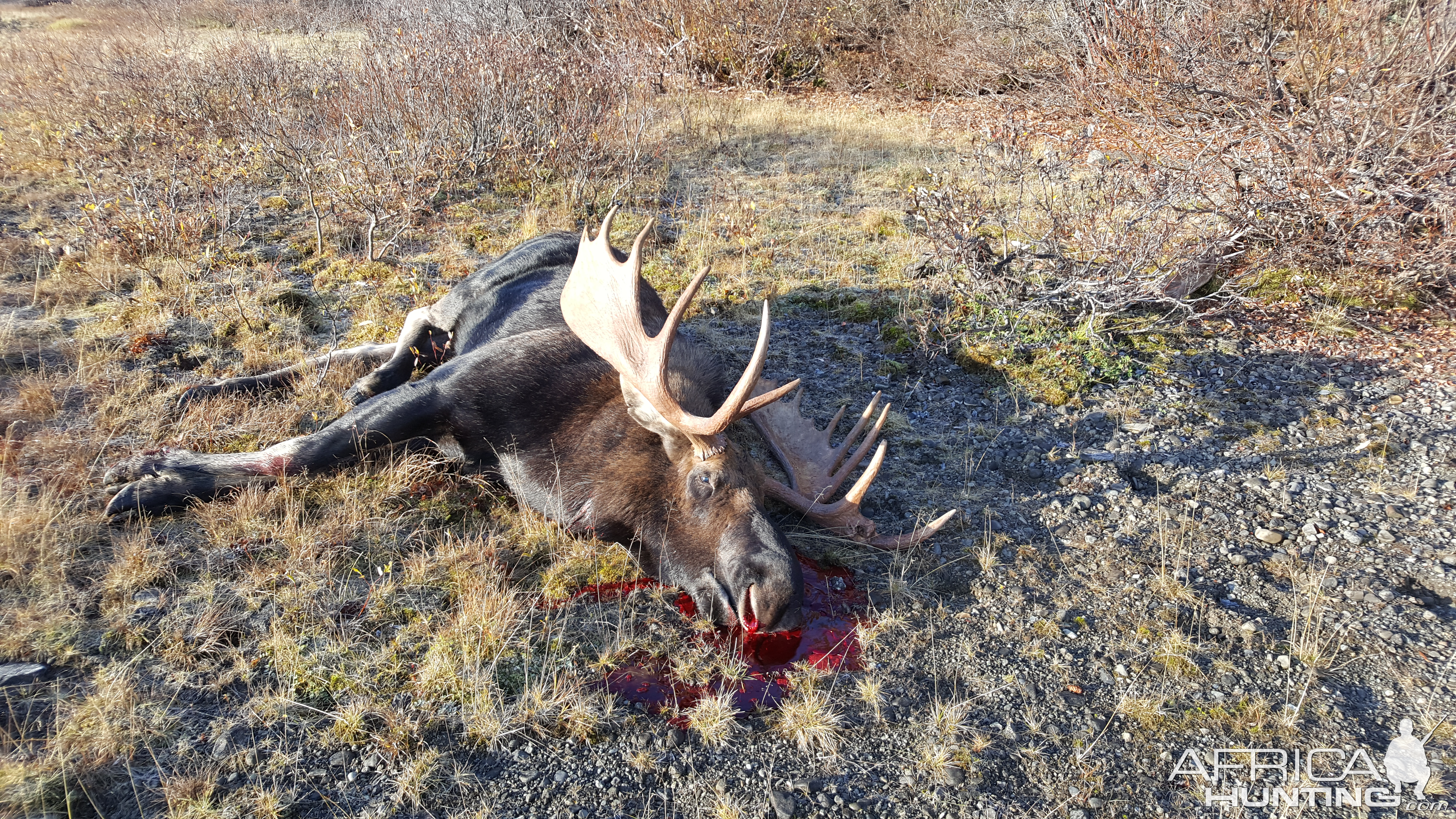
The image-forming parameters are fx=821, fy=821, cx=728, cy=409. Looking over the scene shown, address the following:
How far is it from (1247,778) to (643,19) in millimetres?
15296

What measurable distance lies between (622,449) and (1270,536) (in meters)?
3.52

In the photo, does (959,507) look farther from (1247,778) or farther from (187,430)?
(187,430)

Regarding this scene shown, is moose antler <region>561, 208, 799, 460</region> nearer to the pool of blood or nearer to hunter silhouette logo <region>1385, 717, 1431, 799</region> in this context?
the pool of blood

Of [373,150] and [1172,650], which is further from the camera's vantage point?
[373,150]

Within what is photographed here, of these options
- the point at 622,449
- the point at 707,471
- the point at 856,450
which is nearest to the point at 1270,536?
the point at 856,450

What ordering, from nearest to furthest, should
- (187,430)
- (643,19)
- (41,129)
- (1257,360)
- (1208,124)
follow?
1. (187,430)
2. (1257,360)
3. (1208,124)
4. (41,129)
5. (643,19)

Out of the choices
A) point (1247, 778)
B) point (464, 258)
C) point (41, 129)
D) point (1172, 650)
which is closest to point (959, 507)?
point (1172, 650)

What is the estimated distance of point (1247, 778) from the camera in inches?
123

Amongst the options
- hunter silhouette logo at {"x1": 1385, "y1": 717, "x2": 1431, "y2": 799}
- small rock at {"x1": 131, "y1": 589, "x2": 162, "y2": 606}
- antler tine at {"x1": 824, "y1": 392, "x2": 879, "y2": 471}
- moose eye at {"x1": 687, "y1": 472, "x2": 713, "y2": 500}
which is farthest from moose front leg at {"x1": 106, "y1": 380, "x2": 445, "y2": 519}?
hunter silhouette logo at {"x1": 1385, "y1": 717, "x2": 1431, "y2": 799}

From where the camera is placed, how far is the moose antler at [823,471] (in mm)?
4148

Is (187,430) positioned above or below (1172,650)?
above

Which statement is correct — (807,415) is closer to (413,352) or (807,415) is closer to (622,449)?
(622,449)

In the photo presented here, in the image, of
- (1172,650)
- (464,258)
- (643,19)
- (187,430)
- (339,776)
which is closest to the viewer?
(339,776)

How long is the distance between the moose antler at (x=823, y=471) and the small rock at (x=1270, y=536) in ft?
5.39
